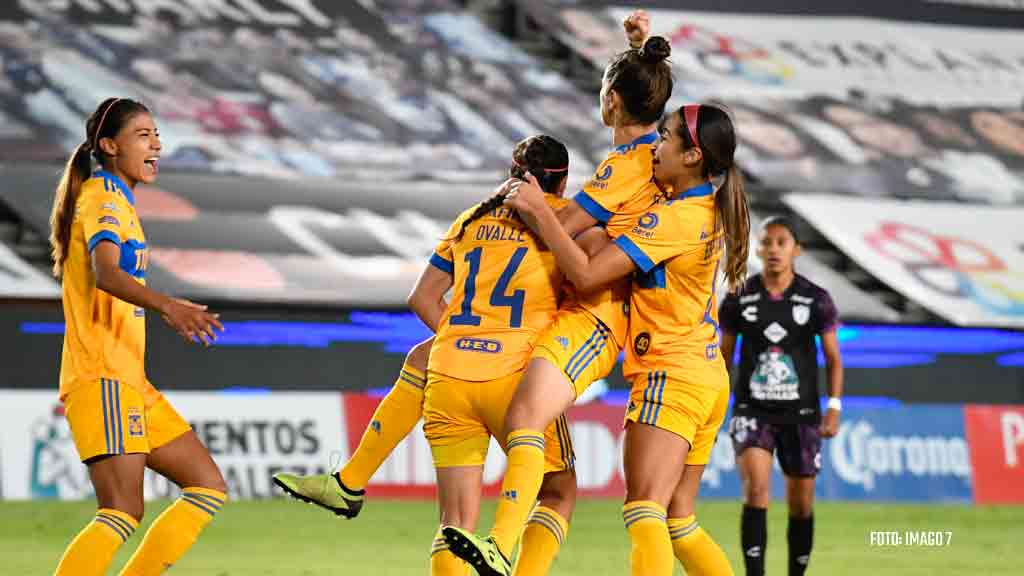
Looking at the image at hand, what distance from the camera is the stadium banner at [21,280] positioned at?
48.0 feet

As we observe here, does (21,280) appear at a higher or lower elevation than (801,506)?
higher

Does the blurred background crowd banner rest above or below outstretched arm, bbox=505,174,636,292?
above

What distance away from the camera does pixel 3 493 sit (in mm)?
12023

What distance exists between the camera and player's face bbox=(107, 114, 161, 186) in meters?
5.64

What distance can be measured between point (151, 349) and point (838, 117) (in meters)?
10.6

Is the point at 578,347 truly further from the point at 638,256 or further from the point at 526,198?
the point at 526,198

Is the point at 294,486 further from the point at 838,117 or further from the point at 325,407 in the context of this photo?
the point at 838,117

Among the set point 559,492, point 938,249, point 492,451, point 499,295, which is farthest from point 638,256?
point 938,249

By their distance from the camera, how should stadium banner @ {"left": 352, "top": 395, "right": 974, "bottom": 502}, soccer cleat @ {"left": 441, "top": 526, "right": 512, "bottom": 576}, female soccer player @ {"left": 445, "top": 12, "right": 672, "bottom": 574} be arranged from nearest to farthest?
soccer cleat @ {"left": 441, "top": 526, "right": 512, "bottom": 576}
female soccer player @ {"left": 445, "top": 12, "right": 672, "bottom": 574}
stadium banner @ {"left": 352, "top": 395, "right": 974, "bottom": 502}

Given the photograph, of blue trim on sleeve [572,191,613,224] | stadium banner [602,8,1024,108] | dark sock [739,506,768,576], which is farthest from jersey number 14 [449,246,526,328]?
stadium banner [602,8,1024,108]

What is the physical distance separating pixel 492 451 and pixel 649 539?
7.34m

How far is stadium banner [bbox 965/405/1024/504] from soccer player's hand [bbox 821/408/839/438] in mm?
5967

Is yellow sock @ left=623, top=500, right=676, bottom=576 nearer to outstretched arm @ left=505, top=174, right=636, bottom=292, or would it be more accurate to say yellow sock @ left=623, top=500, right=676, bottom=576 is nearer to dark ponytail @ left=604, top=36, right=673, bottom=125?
outstretched arm @ left=505, top=174, right=636, bottom=292

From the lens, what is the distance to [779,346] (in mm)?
8164
